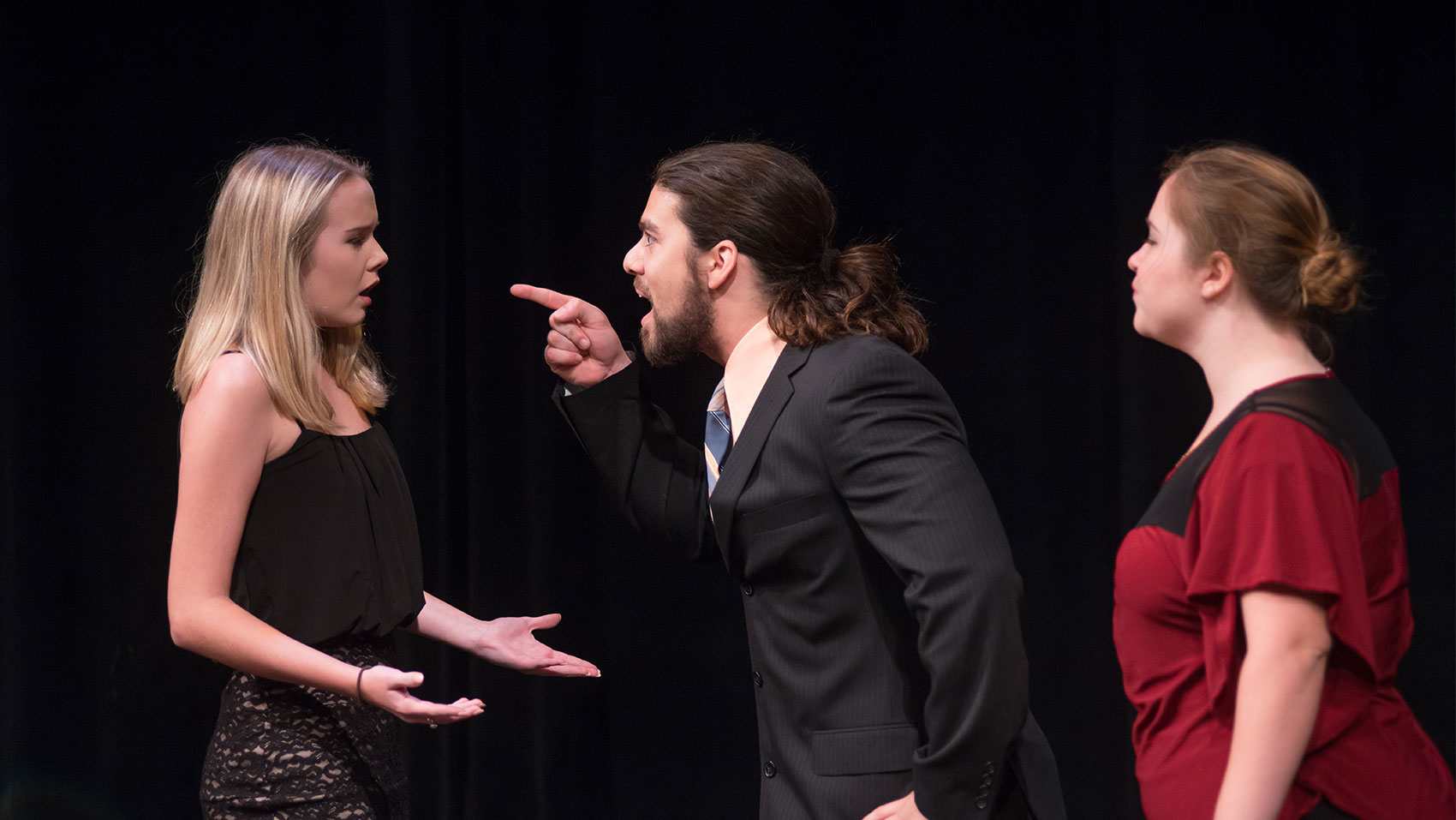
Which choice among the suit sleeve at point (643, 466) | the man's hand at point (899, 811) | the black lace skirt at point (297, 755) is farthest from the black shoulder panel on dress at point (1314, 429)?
the black lace skirt at point (297, 755)

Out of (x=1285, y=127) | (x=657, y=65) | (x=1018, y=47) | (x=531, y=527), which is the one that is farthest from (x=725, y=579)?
(x=1285, y=127)

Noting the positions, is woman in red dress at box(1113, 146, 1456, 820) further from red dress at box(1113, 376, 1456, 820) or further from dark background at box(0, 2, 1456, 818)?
dark background at box(0, 2, 1456, 818)

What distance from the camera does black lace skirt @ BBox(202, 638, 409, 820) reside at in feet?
5.16

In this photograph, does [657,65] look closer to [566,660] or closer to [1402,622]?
[566,660]

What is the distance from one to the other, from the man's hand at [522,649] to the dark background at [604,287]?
2.84 ft

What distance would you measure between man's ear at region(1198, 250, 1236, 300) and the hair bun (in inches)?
2.8

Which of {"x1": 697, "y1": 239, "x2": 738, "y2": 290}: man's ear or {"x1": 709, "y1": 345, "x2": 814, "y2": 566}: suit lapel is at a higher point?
{"x1": 697, "y1": 239, "x2": 738, "y2": 290}: man's ear

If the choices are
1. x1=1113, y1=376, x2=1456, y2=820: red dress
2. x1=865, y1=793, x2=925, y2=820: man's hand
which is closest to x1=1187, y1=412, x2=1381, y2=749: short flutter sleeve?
x1=1113, y1=376, x2=1456, y2=820: red dress

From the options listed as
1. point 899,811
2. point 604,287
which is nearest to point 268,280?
point 899,811

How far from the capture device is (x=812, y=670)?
1545 millimetres

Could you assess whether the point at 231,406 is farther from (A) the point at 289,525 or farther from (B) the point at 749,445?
(B) the point at 749,445

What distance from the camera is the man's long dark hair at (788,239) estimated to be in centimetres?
171

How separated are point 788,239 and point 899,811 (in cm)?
82

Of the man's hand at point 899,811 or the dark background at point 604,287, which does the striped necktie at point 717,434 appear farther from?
the dark background at point 604,287
